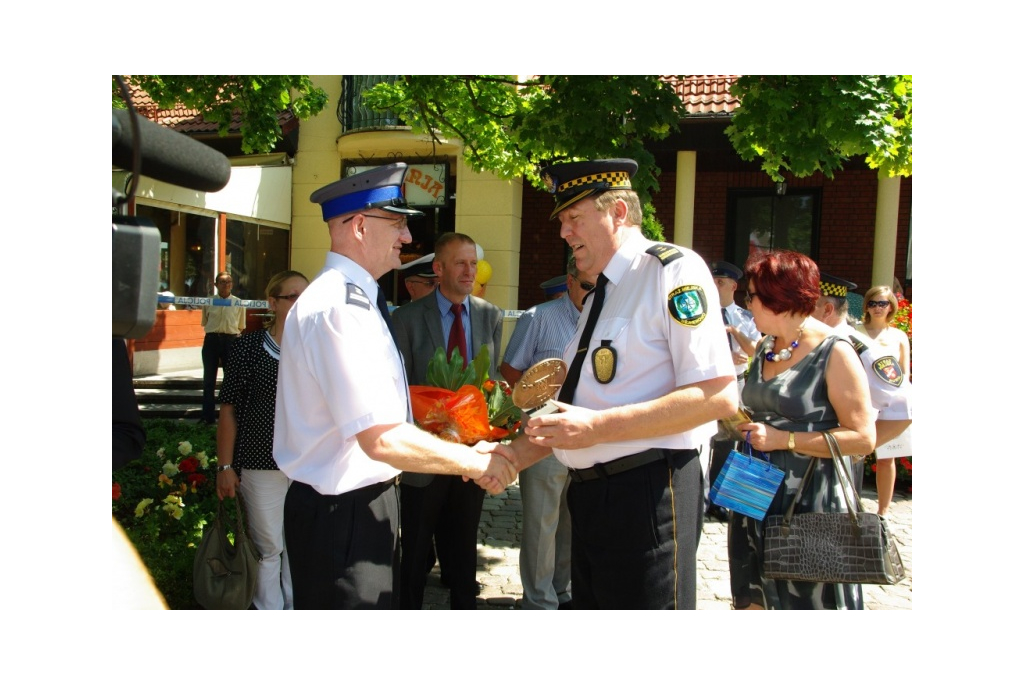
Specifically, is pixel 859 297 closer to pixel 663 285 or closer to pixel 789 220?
pixel 789 220

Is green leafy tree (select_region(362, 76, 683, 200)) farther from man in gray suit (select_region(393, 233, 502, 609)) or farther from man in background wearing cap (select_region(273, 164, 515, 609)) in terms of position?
man in background wearing cap (select_region(273, 164, 515, 609))

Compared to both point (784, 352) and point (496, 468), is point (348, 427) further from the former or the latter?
point (784, 352)

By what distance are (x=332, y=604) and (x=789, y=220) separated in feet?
40.8

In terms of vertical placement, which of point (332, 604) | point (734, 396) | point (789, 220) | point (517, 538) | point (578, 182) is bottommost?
point (517, 538)

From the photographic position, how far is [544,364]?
2.74m

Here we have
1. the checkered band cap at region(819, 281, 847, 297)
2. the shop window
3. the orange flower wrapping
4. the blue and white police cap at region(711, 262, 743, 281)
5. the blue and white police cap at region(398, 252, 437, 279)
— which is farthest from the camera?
the shop window

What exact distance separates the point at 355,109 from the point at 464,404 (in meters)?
12.4

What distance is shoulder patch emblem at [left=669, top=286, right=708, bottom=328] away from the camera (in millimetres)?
2432

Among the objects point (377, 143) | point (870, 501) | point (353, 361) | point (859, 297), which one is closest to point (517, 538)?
point (870, 501)

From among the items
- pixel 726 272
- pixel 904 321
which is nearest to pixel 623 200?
pixel 726 272

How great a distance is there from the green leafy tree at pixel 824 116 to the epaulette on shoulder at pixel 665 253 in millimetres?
2394

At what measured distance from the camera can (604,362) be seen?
8.49 ft

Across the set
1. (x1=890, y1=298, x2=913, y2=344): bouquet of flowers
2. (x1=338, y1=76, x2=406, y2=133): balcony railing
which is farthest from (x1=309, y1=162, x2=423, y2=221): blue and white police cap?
(x1=338, y1=76, x2=406, y2=133): balcony railing

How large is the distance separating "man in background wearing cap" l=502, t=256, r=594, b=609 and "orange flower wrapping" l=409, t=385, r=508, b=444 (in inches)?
56.1
